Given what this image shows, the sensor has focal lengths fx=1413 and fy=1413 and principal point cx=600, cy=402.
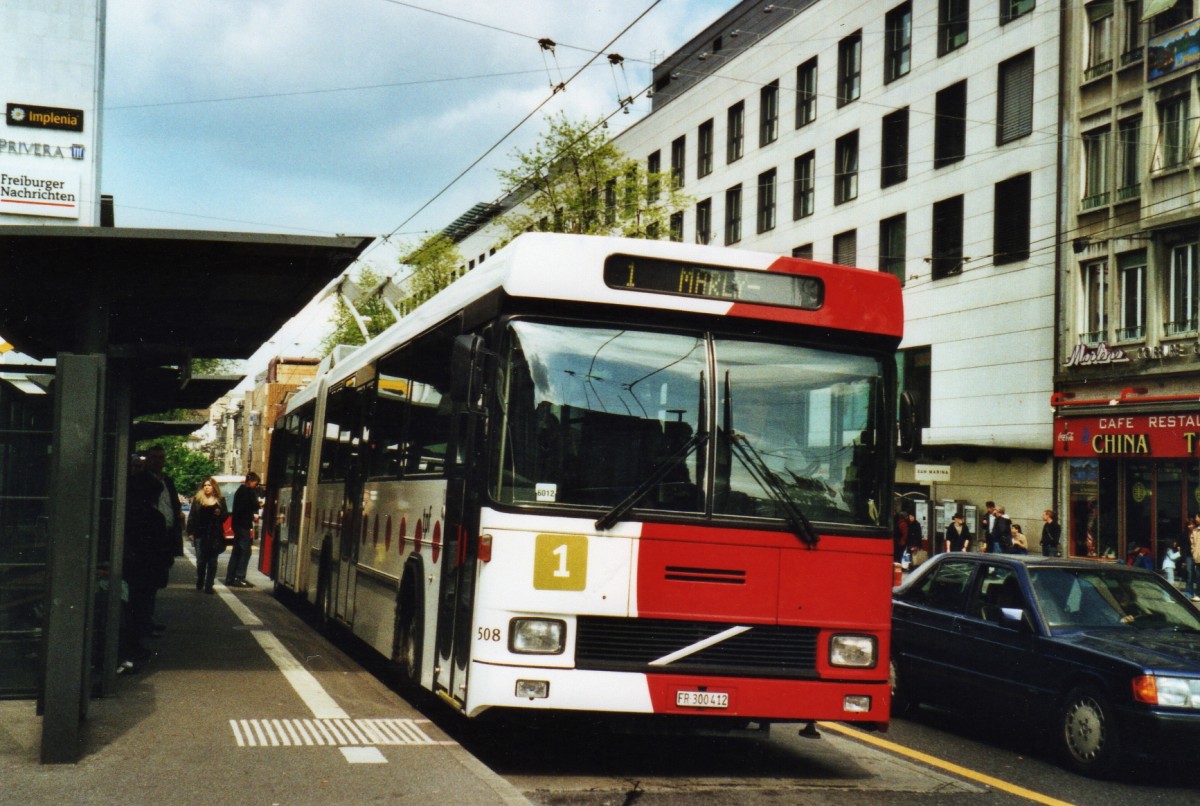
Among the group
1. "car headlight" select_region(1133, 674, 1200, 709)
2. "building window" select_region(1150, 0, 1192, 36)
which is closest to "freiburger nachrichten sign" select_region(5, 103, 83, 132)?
"car headlight" select_region(1133, 674, 1200, 709)

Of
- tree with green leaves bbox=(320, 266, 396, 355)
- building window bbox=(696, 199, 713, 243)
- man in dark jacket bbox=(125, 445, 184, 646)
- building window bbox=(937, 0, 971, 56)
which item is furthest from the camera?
tree with green leaves bbox=(320, 266, 396, 355)

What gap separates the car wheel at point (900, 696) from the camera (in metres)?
11.4

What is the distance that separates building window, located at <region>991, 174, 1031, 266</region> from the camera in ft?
109

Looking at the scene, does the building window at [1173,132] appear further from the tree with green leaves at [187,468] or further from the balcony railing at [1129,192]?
the tree with green leaves at [187,468]

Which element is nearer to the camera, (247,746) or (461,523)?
(247,746)

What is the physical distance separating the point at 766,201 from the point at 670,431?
37.6 m

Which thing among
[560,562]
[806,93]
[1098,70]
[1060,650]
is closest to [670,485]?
[560,562]

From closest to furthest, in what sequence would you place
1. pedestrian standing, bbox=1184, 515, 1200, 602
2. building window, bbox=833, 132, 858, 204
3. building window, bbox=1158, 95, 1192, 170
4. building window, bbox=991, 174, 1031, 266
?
pedestrian standing, bbox=1184, 515, 1200, 602 < building window, bbox=1158, 95, 1192, 170 < building window, bbox=991, 174, 1031, 266 < building window, bbox=833, 132, 858, 204

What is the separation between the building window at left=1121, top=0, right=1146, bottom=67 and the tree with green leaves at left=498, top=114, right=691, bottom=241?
12.9 meters

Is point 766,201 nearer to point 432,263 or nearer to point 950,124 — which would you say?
point 950,124

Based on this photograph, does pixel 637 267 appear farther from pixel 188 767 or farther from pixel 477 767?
pixel 188 767

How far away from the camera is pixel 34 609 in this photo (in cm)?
910

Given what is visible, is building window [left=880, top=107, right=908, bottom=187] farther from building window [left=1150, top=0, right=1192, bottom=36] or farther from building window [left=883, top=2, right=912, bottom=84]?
building window [left=1150, top=0, right=1192, bottom=36]

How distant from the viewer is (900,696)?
1143 centimetres
